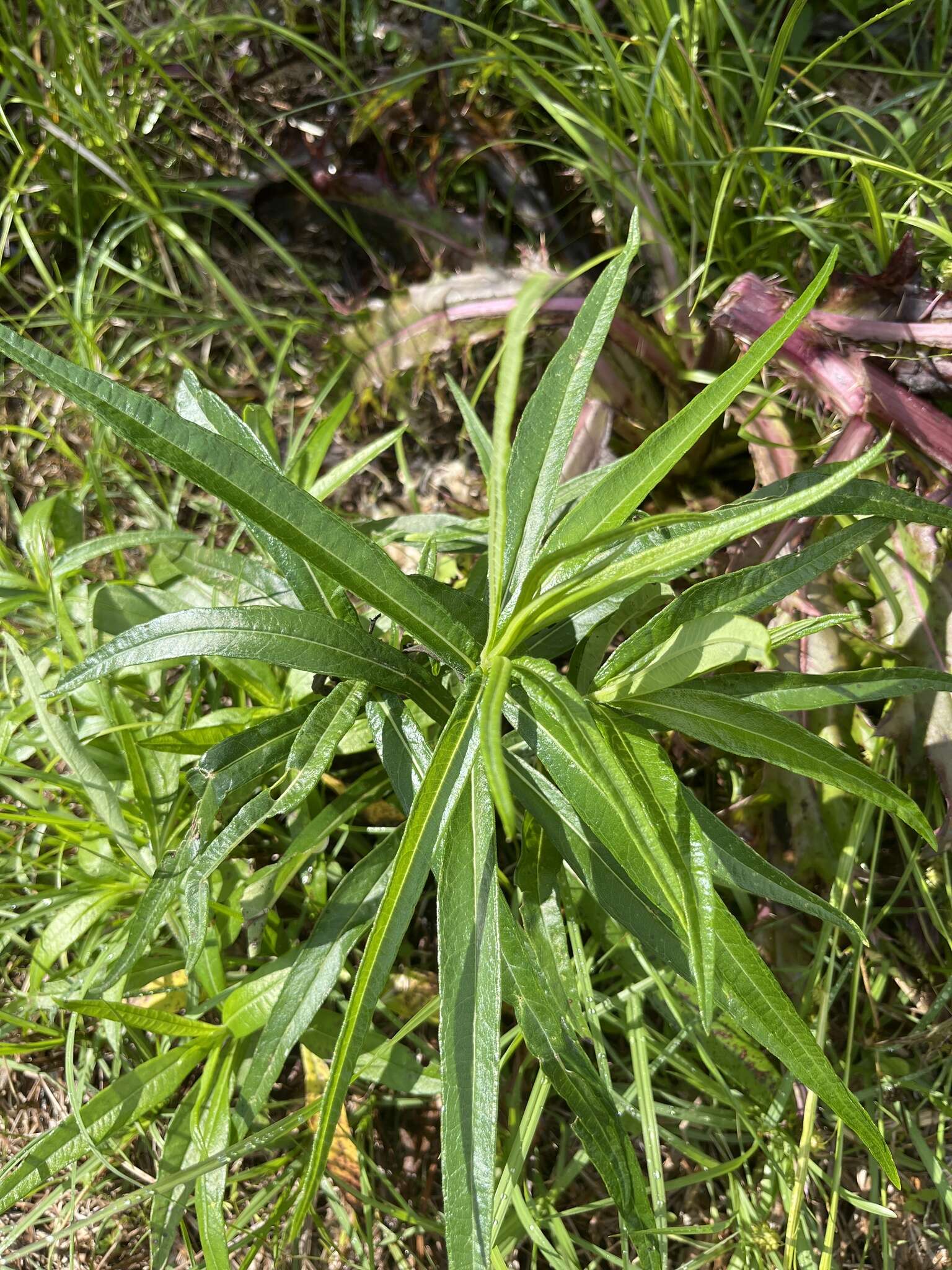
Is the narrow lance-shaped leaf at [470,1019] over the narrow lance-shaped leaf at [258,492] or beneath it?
beneath

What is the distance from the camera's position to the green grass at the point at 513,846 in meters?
1.36

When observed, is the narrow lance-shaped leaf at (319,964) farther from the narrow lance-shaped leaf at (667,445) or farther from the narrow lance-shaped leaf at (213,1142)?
the narrow lance-shaped leaf at (667,445)

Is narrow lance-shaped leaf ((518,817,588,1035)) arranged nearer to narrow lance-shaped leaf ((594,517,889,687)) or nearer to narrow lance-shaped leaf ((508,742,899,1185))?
narrow lance-shaped leaf ((508,742,899,1185))

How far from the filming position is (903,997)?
4.96ft

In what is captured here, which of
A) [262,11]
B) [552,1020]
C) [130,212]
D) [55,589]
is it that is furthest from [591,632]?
[262,11]

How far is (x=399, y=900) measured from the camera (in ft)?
2.86

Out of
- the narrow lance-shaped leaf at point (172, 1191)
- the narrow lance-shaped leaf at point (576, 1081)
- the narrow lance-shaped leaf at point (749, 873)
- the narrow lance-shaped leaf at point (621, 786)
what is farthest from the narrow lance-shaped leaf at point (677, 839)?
the narrow lance-shaped leaf at point (172, 1191)

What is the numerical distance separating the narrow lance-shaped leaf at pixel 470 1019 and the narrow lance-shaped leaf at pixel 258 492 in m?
0.18

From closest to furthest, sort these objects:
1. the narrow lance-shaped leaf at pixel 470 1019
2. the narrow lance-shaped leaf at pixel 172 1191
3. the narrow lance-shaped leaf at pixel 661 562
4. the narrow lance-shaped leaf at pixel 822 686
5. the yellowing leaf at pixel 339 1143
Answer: the narrow lance-shaped leaf at pixel 661 562 < the narrow lance-shaped leaf at pixel 470 1019 < the narrow lance-shaped leaf at pixel 822 686 < the narrow lance-shaped leaf at pixel 172 1191 < the yellowing leaf at pixel 339 1143

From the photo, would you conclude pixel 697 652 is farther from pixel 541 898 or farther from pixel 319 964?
pixel 319 964

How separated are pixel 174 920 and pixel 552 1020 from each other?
0.61 metres

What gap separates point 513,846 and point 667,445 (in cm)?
77

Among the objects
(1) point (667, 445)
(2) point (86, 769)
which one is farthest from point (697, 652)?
(2) point (86, 769)

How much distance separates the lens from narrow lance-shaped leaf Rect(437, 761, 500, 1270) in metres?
0.87
